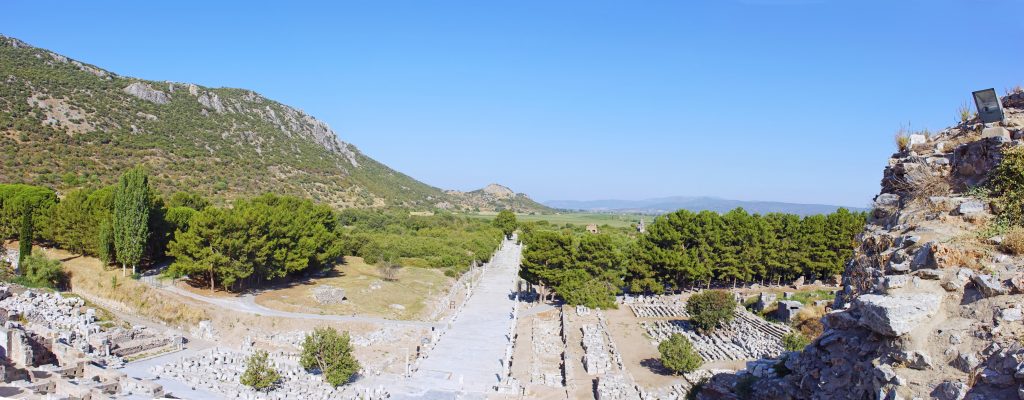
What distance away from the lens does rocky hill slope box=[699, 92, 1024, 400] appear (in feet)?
22.5

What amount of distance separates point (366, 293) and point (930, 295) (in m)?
36.4

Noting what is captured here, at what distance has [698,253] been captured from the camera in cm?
4522

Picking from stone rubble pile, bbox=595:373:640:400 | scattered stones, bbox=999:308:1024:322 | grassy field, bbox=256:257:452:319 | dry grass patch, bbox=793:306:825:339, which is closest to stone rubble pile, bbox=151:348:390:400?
grassy field, bbox=256:257:452:319

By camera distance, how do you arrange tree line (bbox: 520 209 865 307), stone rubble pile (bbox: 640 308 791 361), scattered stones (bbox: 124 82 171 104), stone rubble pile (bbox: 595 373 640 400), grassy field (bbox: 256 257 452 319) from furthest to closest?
scattered stones (bbox: 124 82 171 104), tree line (bbox: 520 209 865 307), grassy field (bbox: 256 257 452 319), stone rubble pile (bbox: 640 308 791 361), stone rubble pile (bbox: 595 373 640 400)

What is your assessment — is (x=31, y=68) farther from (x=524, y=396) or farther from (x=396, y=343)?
(x=524, y=396)

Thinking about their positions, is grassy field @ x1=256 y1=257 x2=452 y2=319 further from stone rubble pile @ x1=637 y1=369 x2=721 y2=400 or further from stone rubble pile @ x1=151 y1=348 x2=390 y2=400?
stone rubble pile @ x1=637 y1=369 x2=721 y2=400

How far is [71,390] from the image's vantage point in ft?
64.7

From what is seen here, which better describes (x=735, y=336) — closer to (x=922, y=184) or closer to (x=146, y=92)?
(x=922, y=184)

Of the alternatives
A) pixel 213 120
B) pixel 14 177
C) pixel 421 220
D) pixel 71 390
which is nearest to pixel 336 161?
pixel 213 120

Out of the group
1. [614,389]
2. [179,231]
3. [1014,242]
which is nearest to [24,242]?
[179,231]

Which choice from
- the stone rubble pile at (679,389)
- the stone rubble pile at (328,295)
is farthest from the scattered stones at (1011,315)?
the stone rubble pile at (328,295)

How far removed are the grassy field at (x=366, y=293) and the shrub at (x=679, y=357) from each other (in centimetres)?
1709

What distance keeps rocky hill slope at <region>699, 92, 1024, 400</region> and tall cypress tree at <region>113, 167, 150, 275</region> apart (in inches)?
1454

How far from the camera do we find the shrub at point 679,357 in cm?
2486
